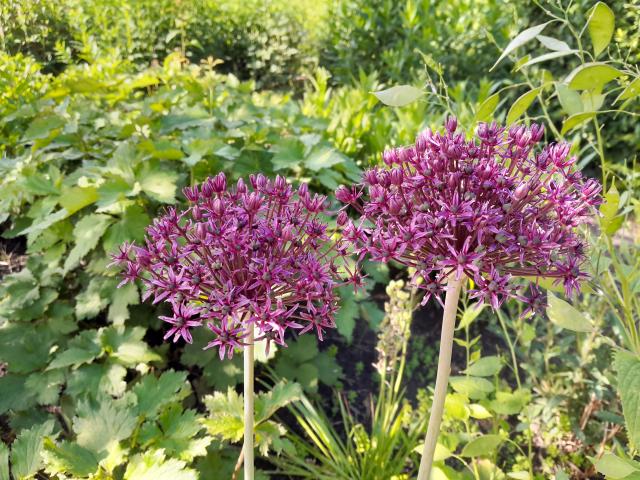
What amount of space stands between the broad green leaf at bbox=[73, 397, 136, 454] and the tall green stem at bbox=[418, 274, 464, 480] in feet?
3.12

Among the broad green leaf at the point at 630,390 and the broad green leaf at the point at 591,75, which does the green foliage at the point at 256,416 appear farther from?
the broad green leaf at the point at 591,75

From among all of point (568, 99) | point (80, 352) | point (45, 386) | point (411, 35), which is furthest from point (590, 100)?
point (411, 35)

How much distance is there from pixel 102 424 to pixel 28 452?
0.68 ft

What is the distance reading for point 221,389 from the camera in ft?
7.54

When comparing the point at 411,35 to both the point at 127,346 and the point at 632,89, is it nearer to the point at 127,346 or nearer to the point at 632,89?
the point at 127,346

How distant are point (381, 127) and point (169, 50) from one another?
2090 millimetres

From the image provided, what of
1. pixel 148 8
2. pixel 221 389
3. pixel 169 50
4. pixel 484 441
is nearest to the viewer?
pixel 484 441

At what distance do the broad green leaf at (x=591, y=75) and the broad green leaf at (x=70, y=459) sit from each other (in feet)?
5.12

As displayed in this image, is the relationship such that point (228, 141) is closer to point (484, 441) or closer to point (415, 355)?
point (415, 355)

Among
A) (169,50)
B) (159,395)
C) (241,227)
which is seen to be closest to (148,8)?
(169,50)

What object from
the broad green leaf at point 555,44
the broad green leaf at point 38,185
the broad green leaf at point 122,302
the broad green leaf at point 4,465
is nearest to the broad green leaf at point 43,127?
the broad green leaf at point 38,185

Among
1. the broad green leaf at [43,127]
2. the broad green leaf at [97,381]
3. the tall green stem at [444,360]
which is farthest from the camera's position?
the broad green leaf at [43,127]

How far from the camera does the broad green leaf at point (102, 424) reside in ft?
5.18

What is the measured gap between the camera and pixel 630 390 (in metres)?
1.00
